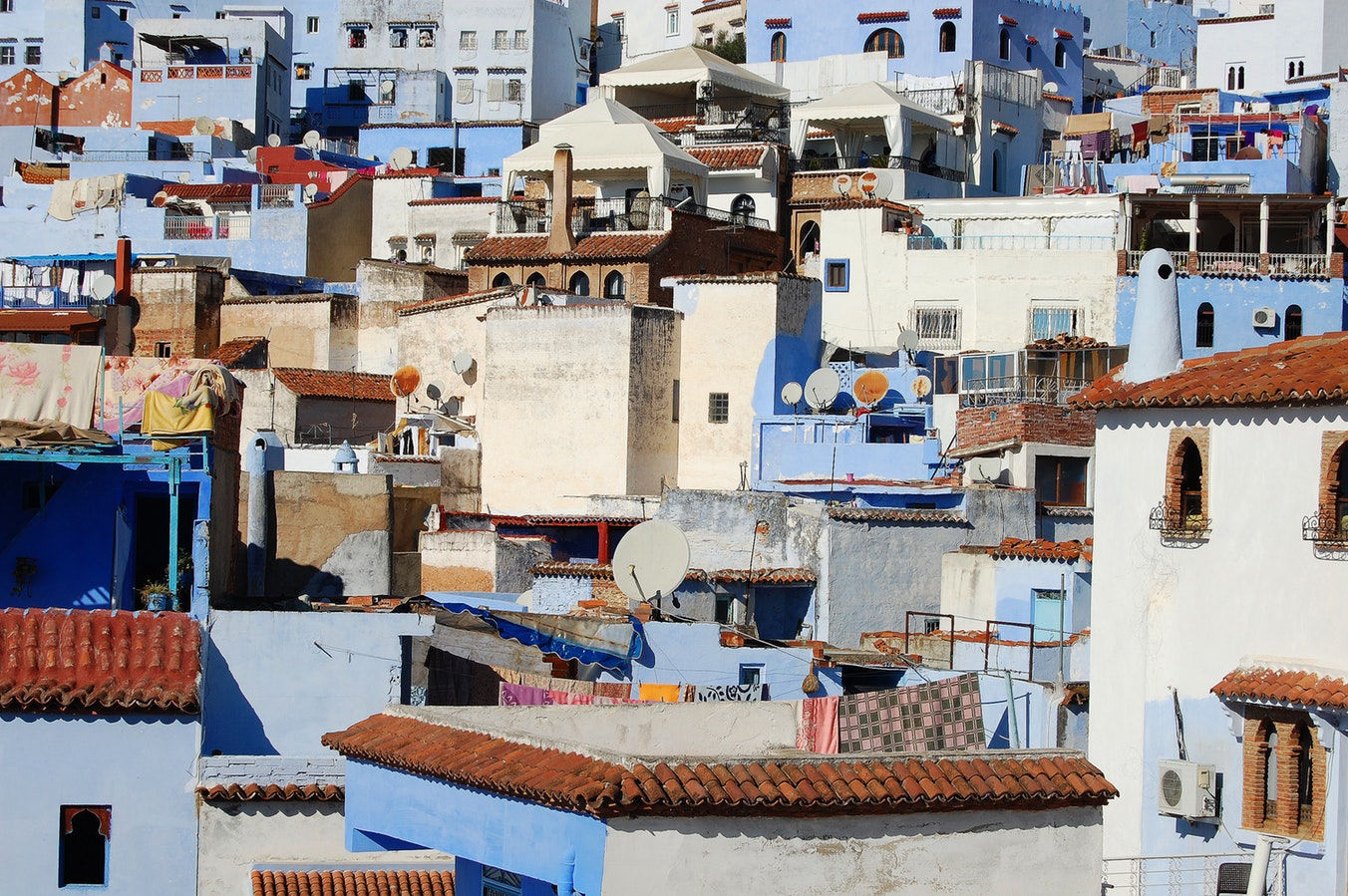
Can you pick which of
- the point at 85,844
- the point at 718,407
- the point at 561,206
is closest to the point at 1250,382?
the point at 85,844

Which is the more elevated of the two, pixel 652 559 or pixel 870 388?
pixel 870 388

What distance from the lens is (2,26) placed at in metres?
71.4

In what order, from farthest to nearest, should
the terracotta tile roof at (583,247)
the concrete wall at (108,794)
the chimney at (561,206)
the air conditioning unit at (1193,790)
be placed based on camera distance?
1. the chimney at (561,206)
2. the terracotta tile roof at (583,247)
3. the concrete wall at (108,794)
4. the air conditioning unit at (1193,790)

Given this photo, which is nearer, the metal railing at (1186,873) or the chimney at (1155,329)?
the metal railing at (1186,873)

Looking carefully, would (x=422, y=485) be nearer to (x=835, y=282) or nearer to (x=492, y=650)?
(x=835, y=282)

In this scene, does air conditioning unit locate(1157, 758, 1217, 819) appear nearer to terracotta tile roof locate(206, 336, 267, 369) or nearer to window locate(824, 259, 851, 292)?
window locate(824, 259, 851, 292)

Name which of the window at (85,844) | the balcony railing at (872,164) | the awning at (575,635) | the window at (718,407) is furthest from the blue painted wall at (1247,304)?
the window at (85,844)

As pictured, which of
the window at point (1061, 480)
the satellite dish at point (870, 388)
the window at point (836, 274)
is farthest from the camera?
the window at point (836, 274)

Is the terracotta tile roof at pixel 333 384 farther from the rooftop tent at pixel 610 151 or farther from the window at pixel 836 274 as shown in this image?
the window at pixel 836 274

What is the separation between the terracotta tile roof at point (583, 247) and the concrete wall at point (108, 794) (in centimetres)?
2161

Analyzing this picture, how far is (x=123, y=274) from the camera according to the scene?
42.6 m

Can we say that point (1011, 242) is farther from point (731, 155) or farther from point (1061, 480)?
point (1061, 480)

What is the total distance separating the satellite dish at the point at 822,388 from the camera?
34.3m

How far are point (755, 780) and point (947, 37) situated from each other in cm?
4266
